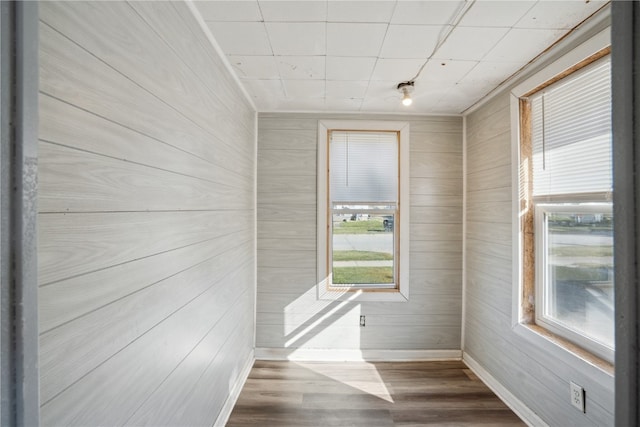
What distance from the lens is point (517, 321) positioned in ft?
6.59

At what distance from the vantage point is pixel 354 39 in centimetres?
157

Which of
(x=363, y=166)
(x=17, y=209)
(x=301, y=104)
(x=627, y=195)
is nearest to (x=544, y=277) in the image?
(x=363, y=166)

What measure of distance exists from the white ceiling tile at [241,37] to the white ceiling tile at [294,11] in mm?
101

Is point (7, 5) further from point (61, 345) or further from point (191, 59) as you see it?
point (191, 59)

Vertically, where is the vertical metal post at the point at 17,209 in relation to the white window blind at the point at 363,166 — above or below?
below

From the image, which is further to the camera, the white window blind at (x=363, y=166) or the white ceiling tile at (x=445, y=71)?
the white window blind at (x=363, y=166)

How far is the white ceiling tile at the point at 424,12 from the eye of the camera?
1309 mm

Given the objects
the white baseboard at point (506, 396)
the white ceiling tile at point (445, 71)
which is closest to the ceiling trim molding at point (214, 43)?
the white ceiling tile at point (445, 71)

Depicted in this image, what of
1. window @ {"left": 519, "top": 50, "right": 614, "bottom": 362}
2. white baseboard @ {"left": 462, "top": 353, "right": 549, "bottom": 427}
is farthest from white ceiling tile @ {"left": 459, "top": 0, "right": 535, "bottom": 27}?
white baseboard @ {"left": 462, "top": 353, "right": 549, "bottom": 427}

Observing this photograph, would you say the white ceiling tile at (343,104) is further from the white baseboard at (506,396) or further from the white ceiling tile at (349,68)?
the white baseboard at (506,396)

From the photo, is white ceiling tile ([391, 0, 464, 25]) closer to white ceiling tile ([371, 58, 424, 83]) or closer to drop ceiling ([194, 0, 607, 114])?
drop ceiling ([194, 0, 607, 114])

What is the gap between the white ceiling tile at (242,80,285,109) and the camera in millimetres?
2106

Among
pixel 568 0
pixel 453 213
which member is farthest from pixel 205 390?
pixel 568 0

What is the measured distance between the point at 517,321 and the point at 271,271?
2006mm
